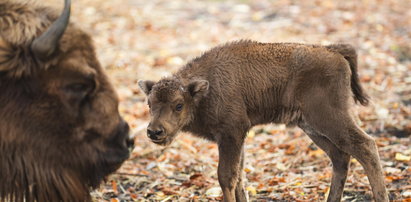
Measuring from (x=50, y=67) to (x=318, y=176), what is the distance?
4731 mm

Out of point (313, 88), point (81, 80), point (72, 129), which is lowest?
point (313, 88)

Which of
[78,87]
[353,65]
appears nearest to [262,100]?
[353,65]

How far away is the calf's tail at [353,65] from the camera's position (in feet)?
24.2

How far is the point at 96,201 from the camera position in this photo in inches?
284

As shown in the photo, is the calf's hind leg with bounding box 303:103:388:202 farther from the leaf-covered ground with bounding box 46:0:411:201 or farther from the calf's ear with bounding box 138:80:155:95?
the calf's ear with bounding box 138:80:155:95

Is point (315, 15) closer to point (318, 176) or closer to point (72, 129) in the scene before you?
point (318, 176)

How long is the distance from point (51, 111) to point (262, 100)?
3.25 m

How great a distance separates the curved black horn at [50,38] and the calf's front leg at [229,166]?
290 cm

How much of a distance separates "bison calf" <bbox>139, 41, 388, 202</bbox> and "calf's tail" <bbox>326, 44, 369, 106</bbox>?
0.04 ft

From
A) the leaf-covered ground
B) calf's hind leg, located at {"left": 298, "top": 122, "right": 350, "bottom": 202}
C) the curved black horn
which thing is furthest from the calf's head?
the curved black horn

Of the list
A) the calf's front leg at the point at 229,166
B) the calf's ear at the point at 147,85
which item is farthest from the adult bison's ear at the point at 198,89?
the calf's front leg at the point at 229,166

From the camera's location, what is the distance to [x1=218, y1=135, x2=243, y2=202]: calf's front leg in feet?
22.2

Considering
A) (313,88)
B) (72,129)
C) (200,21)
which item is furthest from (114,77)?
(72,129)

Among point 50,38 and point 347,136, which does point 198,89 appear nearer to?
point 347,136
